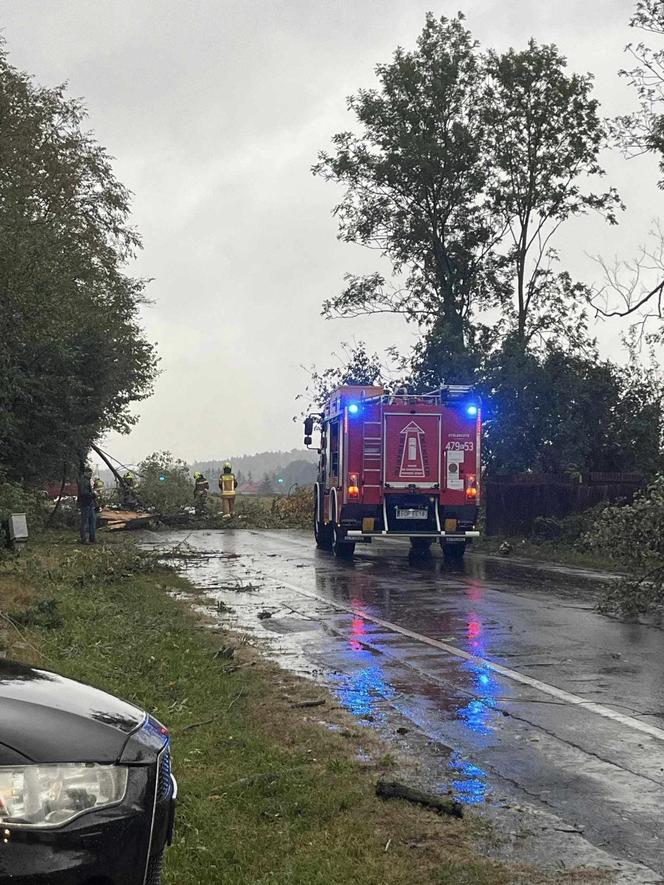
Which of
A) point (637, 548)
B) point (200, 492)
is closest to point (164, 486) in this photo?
point (200, 492)

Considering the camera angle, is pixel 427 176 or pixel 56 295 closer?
pixel 56 295

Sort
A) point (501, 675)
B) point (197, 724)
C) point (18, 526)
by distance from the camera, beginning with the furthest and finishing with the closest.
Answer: point (18, 526), point (501, 675), point (197, 724)

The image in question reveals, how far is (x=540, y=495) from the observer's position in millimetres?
25016

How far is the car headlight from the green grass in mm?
1427

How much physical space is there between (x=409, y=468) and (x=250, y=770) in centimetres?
1446

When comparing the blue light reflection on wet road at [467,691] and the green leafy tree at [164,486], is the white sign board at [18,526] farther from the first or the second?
the green leafy tree at [164,486]

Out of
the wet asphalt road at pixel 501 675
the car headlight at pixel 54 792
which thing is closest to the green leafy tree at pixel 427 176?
the wet asphalt road at pixel 501 675

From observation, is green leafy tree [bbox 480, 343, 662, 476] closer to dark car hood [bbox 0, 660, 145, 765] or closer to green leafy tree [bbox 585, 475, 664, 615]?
green leafy tree [bbox 585, 475, 664, 615]

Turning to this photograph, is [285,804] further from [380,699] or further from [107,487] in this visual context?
[107,487]

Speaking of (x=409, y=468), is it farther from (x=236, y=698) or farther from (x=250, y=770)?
(x=250, y=770)

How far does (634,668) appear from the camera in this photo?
8.79 meters

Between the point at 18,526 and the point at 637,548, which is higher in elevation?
the point at 18,526

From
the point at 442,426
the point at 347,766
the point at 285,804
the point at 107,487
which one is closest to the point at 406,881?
the point at 285,804

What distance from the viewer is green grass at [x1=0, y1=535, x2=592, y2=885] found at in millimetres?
4398
